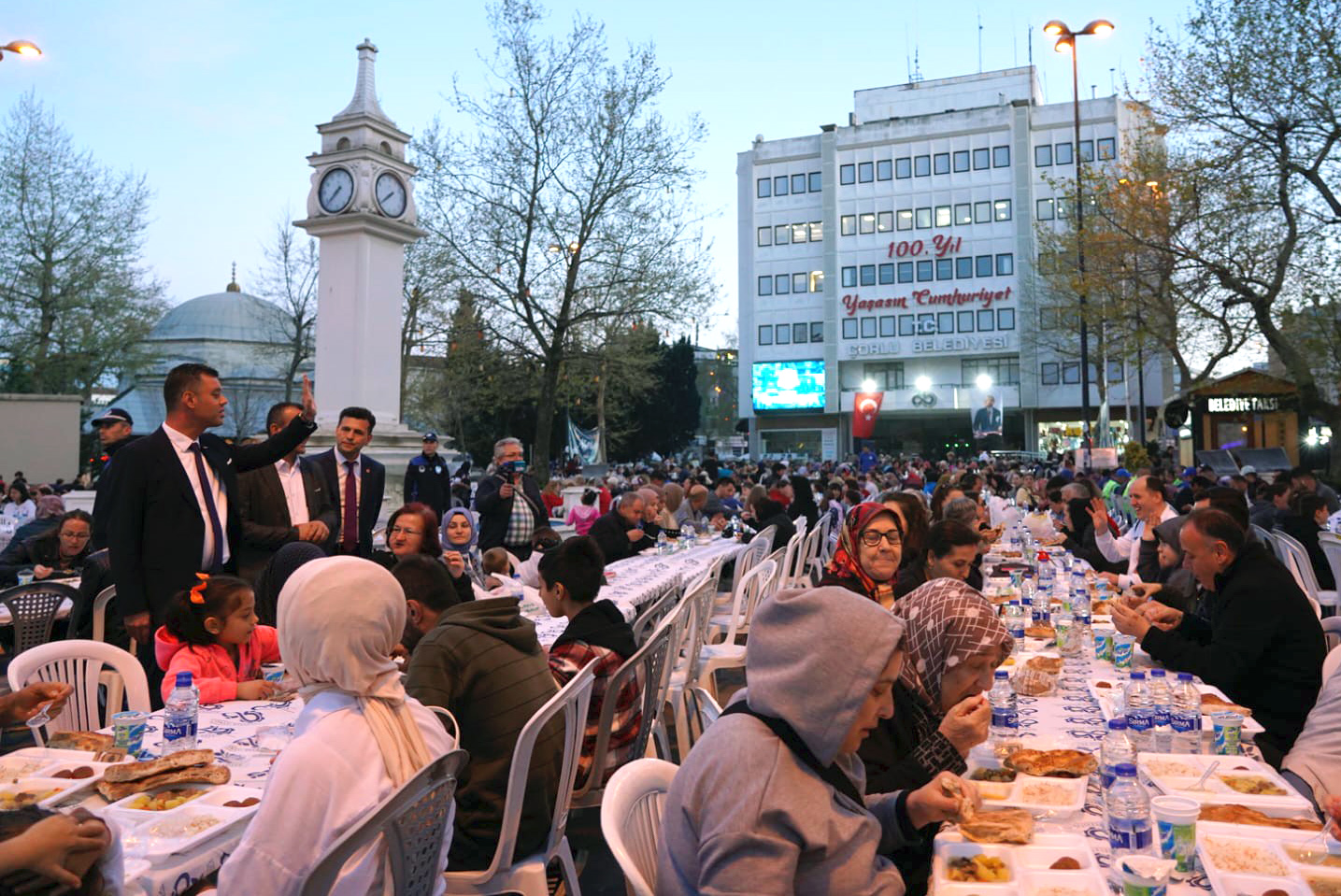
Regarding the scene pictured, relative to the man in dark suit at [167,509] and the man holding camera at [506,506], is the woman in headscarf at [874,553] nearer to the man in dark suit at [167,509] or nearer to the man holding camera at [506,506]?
the man in dark suit at [167,509]

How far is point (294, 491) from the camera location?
261 inches

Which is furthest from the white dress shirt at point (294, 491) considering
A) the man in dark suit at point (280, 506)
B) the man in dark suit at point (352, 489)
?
the man in dark suit at point (352, 489)

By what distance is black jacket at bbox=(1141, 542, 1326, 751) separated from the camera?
4.01m

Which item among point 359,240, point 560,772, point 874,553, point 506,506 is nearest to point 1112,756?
point 560,772

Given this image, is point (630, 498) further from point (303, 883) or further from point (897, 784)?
point (303, 883)

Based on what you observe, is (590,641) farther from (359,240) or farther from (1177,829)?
(359,240)

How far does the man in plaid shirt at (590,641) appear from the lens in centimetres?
401

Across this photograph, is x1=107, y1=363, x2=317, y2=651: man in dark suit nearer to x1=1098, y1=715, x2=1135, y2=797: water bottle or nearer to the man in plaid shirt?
the man in plaid shirt

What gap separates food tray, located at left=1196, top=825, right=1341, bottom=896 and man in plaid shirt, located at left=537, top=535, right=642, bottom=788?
2.18 m

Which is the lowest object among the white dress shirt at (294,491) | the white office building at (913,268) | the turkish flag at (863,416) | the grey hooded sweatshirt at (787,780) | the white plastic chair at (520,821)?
the white plastic chair at (520,821)

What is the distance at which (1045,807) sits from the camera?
2643 mm

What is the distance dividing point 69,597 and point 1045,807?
6843 millimetres

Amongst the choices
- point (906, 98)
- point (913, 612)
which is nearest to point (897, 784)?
point (913, 612)

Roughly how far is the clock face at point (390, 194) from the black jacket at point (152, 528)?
728 cm
